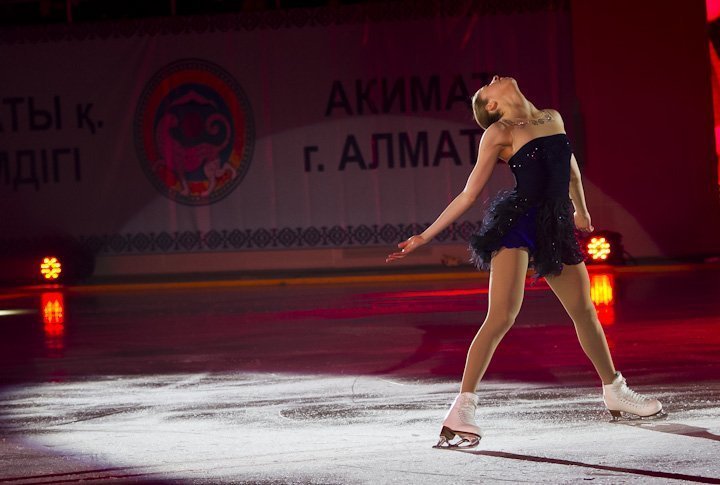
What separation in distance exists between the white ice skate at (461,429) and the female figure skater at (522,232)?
0.01 metres

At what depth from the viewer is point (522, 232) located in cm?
739

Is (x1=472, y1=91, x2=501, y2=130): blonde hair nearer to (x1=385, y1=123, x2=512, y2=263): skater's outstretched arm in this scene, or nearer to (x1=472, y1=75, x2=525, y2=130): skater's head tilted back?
(x1=472, y1=75, x2=525, y2=130): skater's head tilted back

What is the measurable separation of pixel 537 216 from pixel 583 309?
1.80 ft

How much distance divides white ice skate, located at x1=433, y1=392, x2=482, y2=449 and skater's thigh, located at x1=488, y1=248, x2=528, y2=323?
50cm

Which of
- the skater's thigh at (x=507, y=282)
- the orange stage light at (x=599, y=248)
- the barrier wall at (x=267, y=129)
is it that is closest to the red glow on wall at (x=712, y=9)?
the barrier wall at (x=267, y=129)

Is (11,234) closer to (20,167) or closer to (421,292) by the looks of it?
(20,167)

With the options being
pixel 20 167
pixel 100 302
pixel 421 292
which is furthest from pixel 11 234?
pixel 421 292

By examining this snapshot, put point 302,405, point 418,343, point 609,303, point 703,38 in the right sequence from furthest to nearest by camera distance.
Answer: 1. point 703,38
2. point 609,303
3. point 418,343
4. point 302,405

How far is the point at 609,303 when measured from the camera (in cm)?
1512

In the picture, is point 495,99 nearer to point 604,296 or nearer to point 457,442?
point 457,442

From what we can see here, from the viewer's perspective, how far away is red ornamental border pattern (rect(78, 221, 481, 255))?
23.0 metres

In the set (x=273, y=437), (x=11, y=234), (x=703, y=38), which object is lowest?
(x=273, y=437)

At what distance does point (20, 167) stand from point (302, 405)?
1622 cm

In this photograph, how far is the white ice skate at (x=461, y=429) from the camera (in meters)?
7.01
